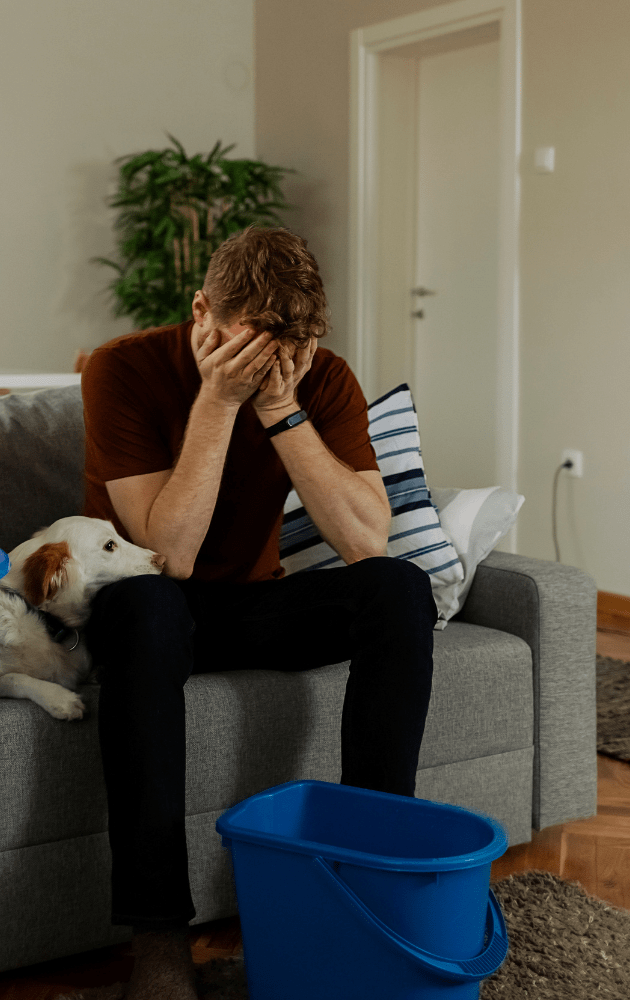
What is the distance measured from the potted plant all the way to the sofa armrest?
3.28 meters

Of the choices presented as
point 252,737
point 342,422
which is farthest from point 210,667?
point 342,422

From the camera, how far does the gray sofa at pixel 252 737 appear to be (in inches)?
57.2

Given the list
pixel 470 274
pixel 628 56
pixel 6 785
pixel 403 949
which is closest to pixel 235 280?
pixel 6 785

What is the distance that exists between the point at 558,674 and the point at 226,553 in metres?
0.64

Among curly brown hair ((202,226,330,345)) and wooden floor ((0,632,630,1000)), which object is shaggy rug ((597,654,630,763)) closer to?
wooden floor ((0,632,630,1000))

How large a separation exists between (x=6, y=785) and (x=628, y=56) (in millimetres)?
3295

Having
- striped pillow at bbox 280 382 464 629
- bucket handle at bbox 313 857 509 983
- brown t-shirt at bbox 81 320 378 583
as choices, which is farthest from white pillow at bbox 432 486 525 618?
bucket handle at bbox 313 857 509 983

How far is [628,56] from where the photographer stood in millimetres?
3658

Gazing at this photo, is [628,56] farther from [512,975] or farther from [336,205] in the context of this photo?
[512,975]

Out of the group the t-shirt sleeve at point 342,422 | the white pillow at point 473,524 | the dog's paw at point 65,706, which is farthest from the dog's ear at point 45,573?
the white pillow at point 473,524

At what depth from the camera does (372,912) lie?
1176 millimetres

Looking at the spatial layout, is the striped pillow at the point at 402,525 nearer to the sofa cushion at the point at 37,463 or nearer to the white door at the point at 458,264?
the sofa cushion at the point at 37,463

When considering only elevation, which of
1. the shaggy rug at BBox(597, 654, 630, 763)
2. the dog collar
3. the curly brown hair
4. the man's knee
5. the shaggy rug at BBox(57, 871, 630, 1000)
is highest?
the curly brown hair

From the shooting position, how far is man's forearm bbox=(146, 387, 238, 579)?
1577mm
